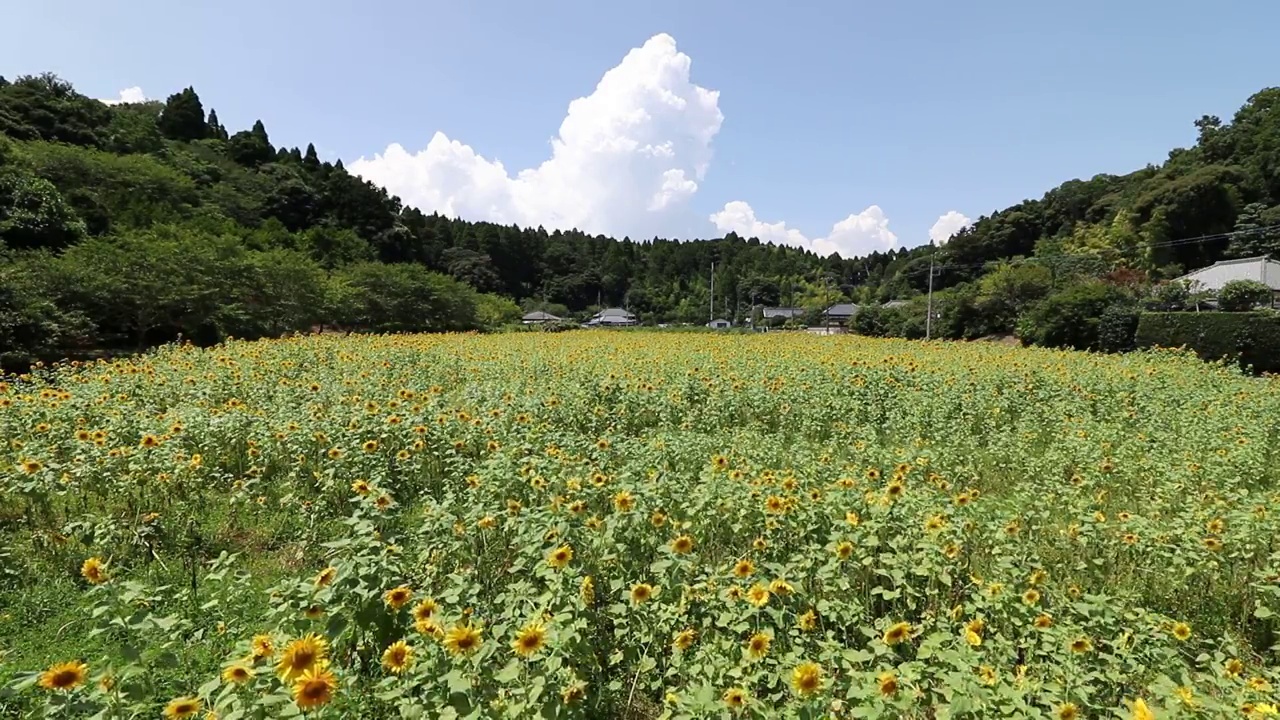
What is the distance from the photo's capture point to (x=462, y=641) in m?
1.68

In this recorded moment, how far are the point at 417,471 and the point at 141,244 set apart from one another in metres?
19.4

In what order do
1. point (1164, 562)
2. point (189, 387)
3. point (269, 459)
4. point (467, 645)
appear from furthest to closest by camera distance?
point (189, 387)
point (269, 459)
point (1164, 562)
point (467, 645)

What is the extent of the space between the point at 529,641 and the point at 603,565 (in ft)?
2.91

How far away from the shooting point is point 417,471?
14.5 feet

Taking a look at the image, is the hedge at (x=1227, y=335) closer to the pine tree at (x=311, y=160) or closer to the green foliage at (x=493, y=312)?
the green foliage at (x=493, y=312)

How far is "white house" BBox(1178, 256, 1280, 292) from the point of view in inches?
1206

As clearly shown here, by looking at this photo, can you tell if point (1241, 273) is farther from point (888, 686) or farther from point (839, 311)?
point (888, 686)

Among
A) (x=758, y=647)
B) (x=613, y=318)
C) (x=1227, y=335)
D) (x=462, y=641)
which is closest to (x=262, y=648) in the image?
(x=462, y=641)

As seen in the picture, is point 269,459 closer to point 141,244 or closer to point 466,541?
point 466,541

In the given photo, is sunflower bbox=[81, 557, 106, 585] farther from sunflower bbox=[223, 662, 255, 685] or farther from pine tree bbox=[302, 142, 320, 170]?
pine tree bbox=[302, 142, 320, 170]

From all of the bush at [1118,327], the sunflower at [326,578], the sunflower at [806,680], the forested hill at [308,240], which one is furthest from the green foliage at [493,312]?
the sunflower at [806,680]

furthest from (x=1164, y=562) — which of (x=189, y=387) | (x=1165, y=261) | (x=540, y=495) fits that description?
(x=1165, y=261)

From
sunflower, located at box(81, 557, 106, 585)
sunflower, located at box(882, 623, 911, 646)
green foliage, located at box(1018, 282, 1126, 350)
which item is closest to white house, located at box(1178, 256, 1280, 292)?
green foliage, located at box(1018, 282, 1126, 350)

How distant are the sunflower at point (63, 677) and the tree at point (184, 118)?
204 ft
